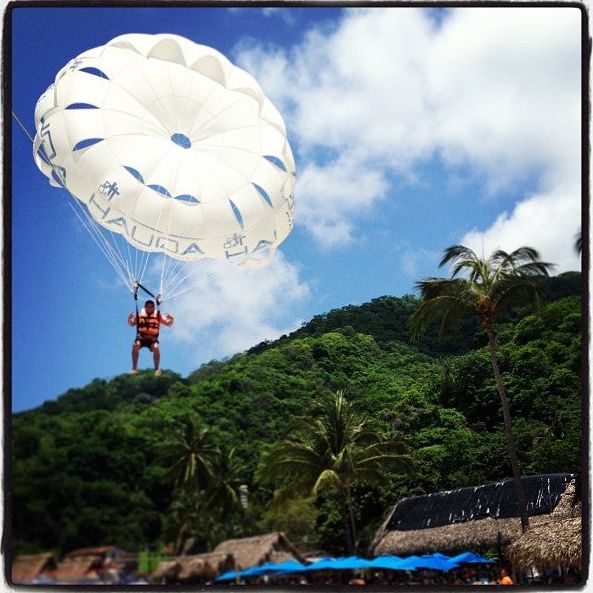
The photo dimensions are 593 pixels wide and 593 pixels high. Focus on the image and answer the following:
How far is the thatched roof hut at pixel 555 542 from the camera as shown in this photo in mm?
14492

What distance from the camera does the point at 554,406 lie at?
963 inches

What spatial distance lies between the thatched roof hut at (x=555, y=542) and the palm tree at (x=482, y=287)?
2.99ft

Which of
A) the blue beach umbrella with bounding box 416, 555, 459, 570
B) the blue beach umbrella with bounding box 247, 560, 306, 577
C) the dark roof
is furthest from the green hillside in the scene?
the blue beach umbrella with bounding box 416, 555, 459, 570

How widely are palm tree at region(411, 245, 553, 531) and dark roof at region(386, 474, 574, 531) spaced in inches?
21.8

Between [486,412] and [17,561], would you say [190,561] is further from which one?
[486,412]

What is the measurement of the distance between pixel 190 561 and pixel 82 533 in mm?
1662

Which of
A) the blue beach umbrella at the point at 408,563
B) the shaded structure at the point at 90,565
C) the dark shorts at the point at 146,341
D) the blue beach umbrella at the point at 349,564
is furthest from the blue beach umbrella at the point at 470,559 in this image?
the dark shorts at the point at 146,341

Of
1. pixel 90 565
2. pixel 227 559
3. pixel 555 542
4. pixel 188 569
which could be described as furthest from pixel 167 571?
pixel 555 542

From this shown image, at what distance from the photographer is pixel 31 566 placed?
1240cm

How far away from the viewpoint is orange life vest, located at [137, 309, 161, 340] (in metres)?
12.9

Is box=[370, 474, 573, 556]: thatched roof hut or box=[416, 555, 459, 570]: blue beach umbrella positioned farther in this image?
box=[370, 474, 573, 556]: thatched roof hut

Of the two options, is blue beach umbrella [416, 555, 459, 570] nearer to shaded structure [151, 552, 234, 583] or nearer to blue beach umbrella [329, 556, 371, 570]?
blue beach umbrella [329, 556, 371, 570]

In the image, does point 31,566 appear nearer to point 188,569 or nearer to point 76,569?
point 76,569

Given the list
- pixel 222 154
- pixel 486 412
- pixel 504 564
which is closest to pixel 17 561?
pixel 222 154
